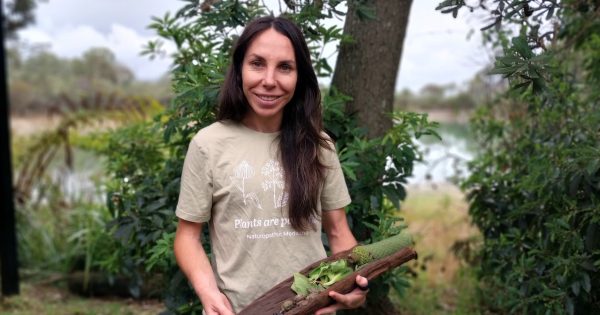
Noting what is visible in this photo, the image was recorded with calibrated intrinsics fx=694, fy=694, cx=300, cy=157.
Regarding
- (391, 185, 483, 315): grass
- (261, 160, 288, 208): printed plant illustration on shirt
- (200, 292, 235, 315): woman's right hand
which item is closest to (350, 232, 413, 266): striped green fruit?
(261, 160, 288, 208): printed plant illustration on shirt

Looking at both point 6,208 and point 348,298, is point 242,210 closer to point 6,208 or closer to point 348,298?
point 348,298

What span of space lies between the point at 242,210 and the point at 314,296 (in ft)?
1.18

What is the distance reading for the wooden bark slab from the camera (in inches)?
77.4

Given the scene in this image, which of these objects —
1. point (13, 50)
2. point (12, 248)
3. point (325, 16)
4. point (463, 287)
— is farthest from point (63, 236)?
point (13, 50)

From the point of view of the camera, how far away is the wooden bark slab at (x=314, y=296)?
6.45 ft

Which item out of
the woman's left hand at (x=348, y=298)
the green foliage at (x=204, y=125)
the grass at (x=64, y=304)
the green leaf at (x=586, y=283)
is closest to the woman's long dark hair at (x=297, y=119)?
the woman's left hand at (x=348, y=298)

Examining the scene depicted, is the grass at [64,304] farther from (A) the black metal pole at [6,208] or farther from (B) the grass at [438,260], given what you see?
(B) the grass at [438,260]

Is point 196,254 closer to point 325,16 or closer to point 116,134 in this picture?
point 325,16

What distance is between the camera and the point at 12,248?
5406 mm

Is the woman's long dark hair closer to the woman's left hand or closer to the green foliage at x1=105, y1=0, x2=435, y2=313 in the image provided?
the woman's left hand

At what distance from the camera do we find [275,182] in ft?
7.14

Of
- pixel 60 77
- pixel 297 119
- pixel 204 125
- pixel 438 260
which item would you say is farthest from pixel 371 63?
pixel 60 77

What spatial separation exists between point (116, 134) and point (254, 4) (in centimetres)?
138

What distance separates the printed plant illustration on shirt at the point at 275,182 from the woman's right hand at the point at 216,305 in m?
0.33
